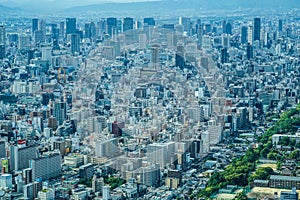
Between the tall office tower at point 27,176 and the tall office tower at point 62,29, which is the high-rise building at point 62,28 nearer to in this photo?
the tall office tower at point 62,29

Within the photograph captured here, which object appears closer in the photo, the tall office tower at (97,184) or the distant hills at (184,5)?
the tall office tower at (97,184)

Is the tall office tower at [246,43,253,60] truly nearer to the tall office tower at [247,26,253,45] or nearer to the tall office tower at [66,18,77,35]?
the tall office tower at [247,26,253,45]

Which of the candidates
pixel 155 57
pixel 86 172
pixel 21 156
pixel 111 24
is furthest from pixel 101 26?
pixel 86 172

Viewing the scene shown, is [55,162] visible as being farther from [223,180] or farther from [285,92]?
[285,92]

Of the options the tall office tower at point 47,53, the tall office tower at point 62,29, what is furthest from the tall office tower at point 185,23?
the tall office tower at point 62,29

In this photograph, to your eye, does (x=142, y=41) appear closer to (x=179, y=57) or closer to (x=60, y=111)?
(x=179, y=57)

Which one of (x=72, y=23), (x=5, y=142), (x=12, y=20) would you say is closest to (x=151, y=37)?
(x=5, y=142)

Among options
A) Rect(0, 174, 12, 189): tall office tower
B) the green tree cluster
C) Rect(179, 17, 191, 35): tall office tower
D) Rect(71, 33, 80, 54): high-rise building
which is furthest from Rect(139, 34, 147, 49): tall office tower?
Rect(0, 174, 12, 189): tall office tower
